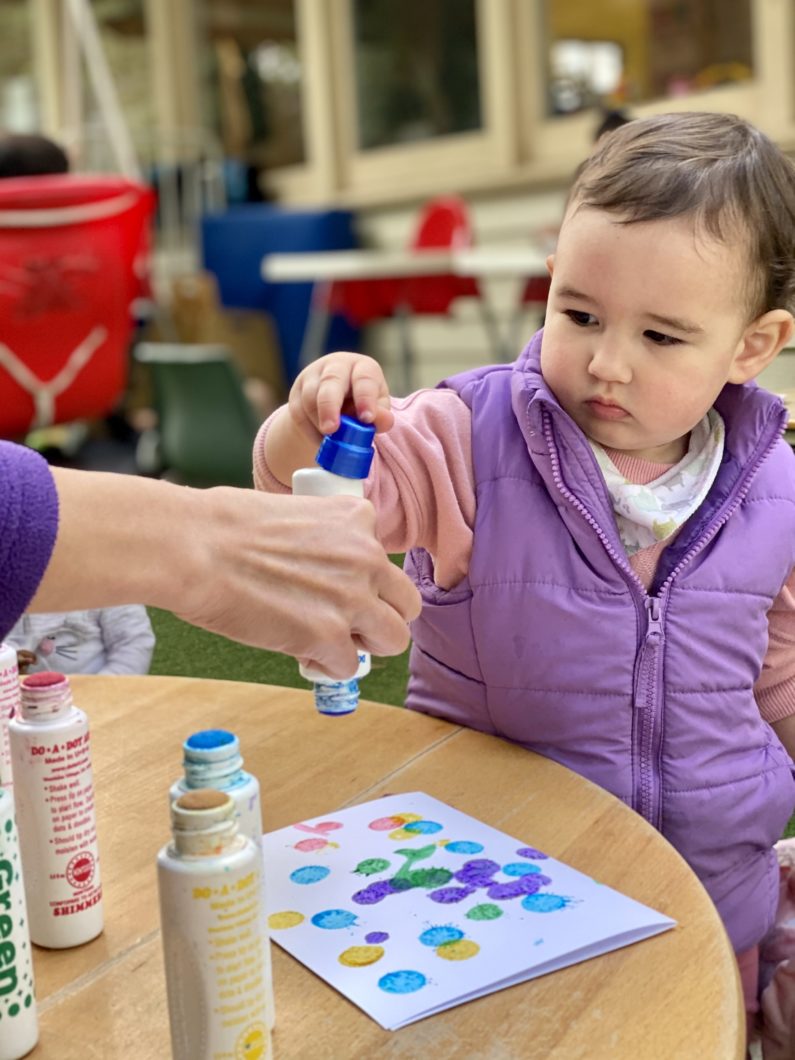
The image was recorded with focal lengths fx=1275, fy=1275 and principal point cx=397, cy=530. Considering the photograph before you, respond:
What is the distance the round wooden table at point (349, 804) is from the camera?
62 cm

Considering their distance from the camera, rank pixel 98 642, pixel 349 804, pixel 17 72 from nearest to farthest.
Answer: pixel 349 804 → pixel 98 642 → pixel 17 72

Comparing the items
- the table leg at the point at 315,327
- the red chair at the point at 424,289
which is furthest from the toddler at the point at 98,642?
the table leg at the point at 315,327

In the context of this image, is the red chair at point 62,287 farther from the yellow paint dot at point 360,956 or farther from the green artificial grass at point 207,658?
the yellow paint dot at point 360,956

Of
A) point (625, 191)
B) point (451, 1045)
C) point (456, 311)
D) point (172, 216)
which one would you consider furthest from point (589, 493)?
point (172, 216)

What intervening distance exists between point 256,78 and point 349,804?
658cm

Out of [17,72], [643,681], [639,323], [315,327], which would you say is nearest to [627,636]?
[643,681]

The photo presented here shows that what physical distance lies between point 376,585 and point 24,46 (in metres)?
8.21

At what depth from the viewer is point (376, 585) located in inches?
29.9

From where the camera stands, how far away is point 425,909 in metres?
0.74

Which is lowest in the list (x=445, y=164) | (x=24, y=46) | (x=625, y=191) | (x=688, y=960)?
(x=688, y=960)

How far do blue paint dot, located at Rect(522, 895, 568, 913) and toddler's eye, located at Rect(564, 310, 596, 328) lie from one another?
49 cm

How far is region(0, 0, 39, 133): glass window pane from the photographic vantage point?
7965 mm

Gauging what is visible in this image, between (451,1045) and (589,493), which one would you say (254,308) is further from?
(451,1045)

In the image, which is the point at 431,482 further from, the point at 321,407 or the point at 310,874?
the point at 310,874
